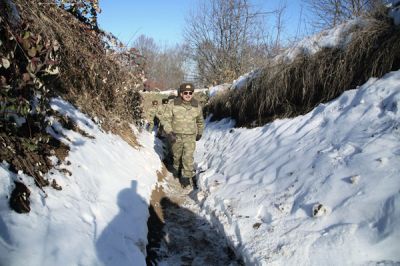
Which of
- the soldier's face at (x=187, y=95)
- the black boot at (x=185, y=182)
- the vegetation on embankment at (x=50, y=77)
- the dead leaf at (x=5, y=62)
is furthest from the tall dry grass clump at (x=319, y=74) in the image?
the dead leaf at (x=5, y=62)

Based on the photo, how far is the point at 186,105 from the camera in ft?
22.1

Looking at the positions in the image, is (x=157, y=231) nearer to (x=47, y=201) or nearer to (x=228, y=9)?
(x=47, y=201)

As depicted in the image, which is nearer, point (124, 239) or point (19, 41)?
point (19, 41)

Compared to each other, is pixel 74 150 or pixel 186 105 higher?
pixel 186 105

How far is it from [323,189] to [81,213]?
2453mm

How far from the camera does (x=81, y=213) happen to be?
3.03m

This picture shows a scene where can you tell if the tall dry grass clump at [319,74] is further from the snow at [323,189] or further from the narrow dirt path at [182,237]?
the narrow dirt path at [182,237]

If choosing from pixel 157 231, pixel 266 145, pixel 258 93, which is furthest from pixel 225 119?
pixel 157 231

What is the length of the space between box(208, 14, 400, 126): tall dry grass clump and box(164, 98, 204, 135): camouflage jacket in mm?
1347

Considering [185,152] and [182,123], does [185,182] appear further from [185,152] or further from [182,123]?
[182,123]

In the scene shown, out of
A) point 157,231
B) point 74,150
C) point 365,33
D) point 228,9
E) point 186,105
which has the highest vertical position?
point 228,9

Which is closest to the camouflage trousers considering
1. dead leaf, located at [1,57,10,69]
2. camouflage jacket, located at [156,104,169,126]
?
camouflage jacket, located at [156,104,169,126]

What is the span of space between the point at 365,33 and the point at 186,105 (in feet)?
11.1

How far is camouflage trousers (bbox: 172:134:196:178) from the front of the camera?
6523 millimetres
